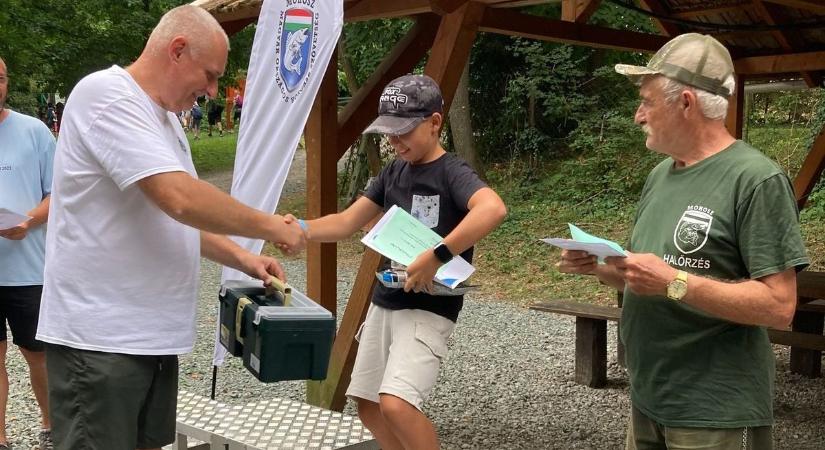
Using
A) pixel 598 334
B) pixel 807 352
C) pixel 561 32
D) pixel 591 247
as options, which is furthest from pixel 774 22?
pixel 591 247

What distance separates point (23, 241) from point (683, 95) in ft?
11.0

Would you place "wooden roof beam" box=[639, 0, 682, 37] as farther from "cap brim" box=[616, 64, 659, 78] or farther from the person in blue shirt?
"cap brim" box=[616, 64, 659, 78]

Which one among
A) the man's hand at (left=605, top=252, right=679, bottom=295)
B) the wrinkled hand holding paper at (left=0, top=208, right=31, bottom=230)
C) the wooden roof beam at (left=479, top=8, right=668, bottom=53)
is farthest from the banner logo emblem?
the man's hand at (left=605, top=252, right=679, bottom=295)

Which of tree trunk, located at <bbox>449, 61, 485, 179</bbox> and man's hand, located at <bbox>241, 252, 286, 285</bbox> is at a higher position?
tree trunk, located at <bbox>449, 61, 485, 179</bbox>

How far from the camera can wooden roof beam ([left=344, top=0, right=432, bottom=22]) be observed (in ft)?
15.8

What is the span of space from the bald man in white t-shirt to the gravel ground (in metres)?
2.71

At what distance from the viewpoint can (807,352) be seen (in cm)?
626

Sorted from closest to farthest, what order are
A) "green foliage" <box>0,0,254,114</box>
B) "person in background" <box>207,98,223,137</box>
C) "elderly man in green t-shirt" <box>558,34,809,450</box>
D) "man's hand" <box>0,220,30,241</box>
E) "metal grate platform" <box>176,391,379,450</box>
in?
"elderly man in green t-shirt" <box>558,34,809,450</box> → "metal grate platform" <box>176,391,379,450</box> → "man's hand" <box>0,220,30,241</box> → "green foliage" <box>0,0,254,114</box> → "person in background" <box>207,98,223,137</box>

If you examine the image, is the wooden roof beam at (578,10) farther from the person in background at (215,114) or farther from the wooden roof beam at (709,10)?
the person in background at (215,114)

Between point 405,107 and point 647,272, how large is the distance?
56.6 inches

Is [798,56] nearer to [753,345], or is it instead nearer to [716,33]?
[716,33]

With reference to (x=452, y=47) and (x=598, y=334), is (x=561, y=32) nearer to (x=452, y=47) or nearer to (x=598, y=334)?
(x=452, y=47)

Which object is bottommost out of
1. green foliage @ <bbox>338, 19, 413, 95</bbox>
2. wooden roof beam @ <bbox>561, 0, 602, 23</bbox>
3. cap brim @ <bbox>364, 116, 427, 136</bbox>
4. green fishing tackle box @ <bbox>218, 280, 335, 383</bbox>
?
green fishing tackle box @ <bbox>218, 280, 335, 383</bbox>

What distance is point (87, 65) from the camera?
19156 millimetres
